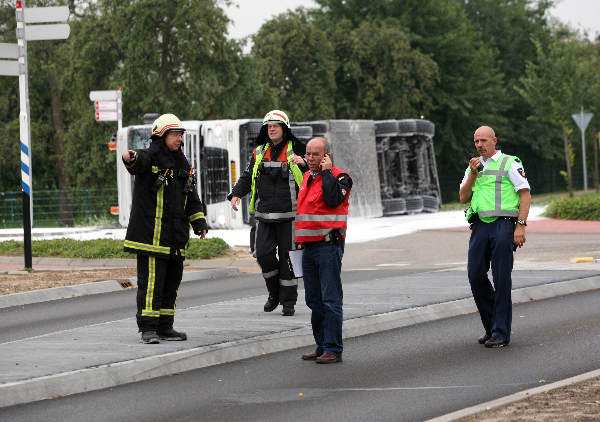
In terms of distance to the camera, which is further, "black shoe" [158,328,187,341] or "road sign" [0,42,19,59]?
"road sign" [0,42,19,59]

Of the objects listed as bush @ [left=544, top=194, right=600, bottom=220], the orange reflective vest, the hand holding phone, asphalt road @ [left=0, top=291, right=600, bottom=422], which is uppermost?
the hand holding phone

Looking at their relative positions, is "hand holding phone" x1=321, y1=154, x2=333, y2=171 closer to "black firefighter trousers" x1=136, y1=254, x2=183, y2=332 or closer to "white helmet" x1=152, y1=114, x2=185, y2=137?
"white helmet" x1=152, y1=114, x2=185, y2=137

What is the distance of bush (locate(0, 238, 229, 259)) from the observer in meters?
19.3

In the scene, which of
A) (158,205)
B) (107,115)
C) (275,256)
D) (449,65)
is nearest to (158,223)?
(158,205)

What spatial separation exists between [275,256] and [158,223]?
6.38 feet

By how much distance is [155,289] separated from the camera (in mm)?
8711

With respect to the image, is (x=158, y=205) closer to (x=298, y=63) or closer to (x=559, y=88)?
(x=559, y=88)

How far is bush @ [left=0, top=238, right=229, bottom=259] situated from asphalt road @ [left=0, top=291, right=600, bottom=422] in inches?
391

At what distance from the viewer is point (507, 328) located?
352 inches

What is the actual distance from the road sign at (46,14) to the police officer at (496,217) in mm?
10406

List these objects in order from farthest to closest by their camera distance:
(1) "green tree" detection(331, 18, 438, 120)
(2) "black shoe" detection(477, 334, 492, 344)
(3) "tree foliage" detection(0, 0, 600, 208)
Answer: (1) "green tree" detection(331, 18, 438, 120)
(3) "tree foliage" detection(0, 0, 600, 208)
(2) "black shoe" detection(477, 334, 492, 344)

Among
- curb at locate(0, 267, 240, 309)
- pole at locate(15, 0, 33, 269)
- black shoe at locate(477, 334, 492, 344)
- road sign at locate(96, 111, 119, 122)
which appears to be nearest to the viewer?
black shoe at locate(477, 334, 492, 344)

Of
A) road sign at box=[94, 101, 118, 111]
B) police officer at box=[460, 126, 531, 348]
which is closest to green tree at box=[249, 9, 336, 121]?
road sign at box=[94, 101, 118, 111]

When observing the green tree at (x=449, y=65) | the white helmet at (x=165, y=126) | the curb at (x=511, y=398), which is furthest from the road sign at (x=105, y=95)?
the green tree at (x=449, y=65)
